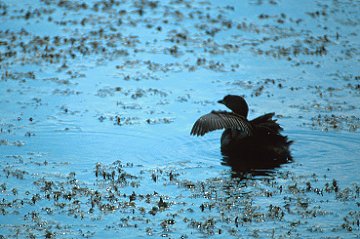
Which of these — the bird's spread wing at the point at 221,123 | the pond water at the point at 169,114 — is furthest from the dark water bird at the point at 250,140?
the pond water at the point at 169,114

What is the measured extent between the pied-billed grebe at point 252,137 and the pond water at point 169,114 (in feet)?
1.09

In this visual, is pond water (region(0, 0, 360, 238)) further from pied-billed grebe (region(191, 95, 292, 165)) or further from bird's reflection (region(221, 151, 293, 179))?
pied-billed grebe (region(191, 95, 292, 165))

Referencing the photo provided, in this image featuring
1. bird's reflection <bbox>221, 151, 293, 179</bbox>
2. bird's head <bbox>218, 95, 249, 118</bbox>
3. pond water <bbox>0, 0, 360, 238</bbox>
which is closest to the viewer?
pond water <bbox>0, 0, 360, 238</bbox>

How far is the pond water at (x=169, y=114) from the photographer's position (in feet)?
32.0

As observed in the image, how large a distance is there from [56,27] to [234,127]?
8.90 m

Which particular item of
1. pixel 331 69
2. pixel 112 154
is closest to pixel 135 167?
pixel 112 154

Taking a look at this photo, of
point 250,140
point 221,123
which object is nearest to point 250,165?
point 250,140

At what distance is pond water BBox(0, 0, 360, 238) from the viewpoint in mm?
9742

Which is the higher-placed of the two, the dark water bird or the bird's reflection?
the dark water bird

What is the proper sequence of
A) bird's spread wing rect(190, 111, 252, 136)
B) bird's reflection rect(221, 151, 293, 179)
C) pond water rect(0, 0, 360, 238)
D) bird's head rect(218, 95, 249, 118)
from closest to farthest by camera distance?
pond water rect(0, 0, 360, 238), bird's reflection rect(221, 151, 293, 179), bird's spread wing rect(190, 111, 252, 136), bird's head rect(218, 95, 249, 118)

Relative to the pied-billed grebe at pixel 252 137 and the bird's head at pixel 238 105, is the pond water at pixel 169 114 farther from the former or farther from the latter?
the bird's head at pixel 238 105

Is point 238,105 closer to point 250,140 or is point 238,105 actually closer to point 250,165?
point 250,140

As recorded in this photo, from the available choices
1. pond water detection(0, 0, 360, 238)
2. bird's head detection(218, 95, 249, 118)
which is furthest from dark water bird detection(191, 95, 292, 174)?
bird's head detection(218, 95, 249, 118)

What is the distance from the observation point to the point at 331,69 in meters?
16.6
